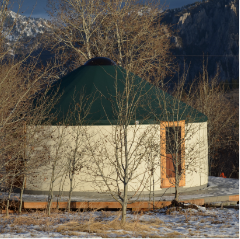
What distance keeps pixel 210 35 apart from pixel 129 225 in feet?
290

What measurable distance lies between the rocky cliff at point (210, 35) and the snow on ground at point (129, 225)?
2666 inches

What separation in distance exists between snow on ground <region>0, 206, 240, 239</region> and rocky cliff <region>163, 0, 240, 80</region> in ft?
222

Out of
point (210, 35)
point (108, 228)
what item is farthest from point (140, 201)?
point (210, 35)

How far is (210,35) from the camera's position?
89000 millimetres

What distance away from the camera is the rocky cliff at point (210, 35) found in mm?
77375

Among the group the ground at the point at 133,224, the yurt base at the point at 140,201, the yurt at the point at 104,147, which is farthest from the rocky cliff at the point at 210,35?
the ground at the point at 133,224

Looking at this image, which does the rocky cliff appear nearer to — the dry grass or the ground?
the ground

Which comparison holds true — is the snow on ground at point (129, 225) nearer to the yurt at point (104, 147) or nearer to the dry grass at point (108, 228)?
the dry grass at point (108, 228)

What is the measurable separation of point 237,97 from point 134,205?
113ft

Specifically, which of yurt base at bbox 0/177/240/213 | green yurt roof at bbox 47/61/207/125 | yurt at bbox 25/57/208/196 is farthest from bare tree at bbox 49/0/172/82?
yurt base at bbox 0/177/240/213

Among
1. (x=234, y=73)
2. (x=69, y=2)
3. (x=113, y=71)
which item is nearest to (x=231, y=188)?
(x=113, y=71)

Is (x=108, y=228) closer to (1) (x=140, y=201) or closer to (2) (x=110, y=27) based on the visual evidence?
(1) (x=140, y=201)

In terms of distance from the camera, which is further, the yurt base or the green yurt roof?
the green yurt roof

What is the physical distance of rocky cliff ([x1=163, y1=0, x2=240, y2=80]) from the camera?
77375 millimetres
